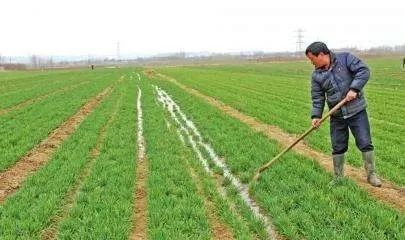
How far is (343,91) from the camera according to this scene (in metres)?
8.14

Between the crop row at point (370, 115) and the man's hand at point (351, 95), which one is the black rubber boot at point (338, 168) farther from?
the man's hand at point (351, 95)

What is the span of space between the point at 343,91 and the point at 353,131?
0.72 metres

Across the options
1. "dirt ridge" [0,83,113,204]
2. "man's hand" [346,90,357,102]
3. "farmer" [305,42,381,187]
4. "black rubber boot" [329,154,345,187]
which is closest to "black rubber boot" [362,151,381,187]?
"farmer" [305,42,381,187]

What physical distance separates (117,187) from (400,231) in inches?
184

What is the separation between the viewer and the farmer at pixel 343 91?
26.1 ft

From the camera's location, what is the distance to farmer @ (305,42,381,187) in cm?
795

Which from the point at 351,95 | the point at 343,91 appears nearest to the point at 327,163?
the point at 343,91

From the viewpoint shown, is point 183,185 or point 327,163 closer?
point 183,185

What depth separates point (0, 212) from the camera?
7.62m

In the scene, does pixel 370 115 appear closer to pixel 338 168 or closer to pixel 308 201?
pixel 338 168

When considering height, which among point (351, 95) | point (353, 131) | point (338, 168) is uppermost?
point (351, 95)

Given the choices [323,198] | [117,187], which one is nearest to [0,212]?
[117,187]

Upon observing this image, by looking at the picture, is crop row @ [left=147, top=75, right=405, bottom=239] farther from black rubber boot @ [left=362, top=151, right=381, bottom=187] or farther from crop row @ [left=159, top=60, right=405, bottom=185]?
crop row @ [left=159, top=60, right=405, bottom=185]

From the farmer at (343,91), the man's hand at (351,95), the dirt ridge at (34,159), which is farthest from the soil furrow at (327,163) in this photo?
the dirt ridge at (34,159)
